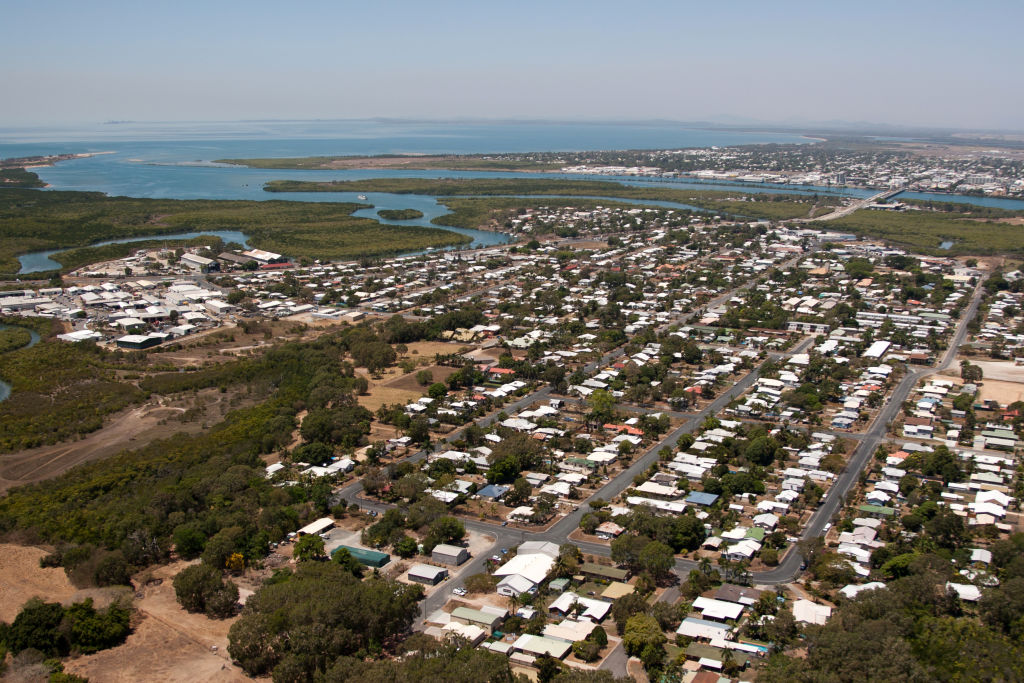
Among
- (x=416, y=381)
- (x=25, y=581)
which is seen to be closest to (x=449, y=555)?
(x=25, y=581)

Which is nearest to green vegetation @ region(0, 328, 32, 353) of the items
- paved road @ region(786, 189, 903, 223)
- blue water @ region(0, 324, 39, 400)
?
blue water @ region(0, 324, 39, 400)

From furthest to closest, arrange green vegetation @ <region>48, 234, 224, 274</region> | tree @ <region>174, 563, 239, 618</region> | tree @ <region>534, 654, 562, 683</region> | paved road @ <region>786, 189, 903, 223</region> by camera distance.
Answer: paved road @ <region>786, 189, 903, 223</region>, green vegetation @ <region>48, 234, 224, 274</region>, tree @ <region>174, 563, 239, 618</region>, tree @ <region>534, 654, 562, 683</region>

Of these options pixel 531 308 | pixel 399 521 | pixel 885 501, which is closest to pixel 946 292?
pixel 531 308

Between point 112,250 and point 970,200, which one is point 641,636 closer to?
point 112,250

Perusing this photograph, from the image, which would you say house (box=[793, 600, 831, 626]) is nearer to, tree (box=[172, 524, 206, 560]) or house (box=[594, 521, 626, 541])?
house (box=[594, 521, 626, 541])

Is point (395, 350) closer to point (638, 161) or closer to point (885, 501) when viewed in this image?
point (885, 501)

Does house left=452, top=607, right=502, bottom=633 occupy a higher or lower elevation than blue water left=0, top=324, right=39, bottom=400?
lower
